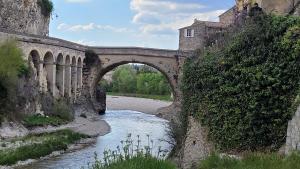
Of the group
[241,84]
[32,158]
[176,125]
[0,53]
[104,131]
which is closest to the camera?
[241,84]

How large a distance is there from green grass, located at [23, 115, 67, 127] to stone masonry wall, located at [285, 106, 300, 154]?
90.3ft

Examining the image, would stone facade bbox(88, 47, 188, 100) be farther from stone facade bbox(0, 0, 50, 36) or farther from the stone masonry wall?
the stone masonry wall

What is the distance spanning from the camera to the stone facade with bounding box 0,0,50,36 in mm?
53531

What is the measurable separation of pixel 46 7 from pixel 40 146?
35436 millimetres

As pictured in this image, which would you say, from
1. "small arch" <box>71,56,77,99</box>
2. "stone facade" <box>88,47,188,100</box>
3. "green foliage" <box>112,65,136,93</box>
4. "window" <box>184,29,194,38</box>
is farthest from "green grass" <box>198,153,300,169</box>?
"green foliage" <box>112,65,136,93</box>

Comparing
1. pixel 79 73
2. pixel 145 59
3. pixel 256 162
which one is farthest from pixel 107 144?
pixel 79 73

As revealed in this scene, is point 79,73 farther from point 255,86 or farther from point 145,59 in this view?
point 255,86

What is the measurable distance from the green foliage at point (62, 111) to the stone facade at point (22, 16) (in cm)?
975

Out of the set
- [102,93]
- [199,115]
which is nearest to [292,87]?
[199,115]

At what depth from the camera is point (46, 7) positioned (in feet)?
210

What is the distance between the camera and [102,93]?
68.2 metres

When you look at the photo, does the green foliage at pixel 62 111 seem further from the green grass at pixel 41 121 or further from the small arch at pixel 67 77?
the small arch at pixel 67 77

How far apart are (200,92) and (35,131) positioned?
21.7 metres

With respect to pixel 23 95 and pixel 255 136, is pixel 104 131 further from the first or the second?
pixel 255 136
